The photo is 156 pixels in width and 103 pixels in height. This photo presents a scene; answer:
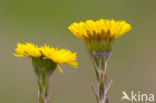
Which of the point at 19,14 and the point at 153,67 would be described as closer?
the point at 153,67

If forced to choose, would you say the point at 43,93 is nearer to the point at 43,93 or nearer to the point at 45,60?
the point at 43,93

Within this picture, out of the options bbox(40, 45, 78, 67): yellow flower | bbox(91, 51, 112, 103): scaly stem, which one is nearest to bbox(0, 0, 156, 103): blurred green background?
bbox(91, 51, 112, 103): scaly stem

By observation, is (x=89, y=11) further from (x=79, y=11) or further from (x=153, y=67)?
(x=153, y=67)

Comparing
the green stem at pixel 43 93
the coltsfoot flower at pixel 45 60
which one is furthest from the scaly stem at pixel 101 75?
the green stem at pixel 43 93

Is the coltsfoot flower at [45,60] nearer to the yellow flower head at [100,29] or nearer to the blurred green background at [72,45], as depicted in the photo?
the yellow flower head at [100,29]

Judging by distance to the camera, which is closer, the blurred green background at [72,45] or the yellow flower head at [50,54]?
the yellow flower head at [50,54]

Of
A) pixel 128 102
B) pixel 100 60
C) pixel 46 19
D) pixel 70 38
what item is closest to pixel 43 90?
Result: pixel 100 60
